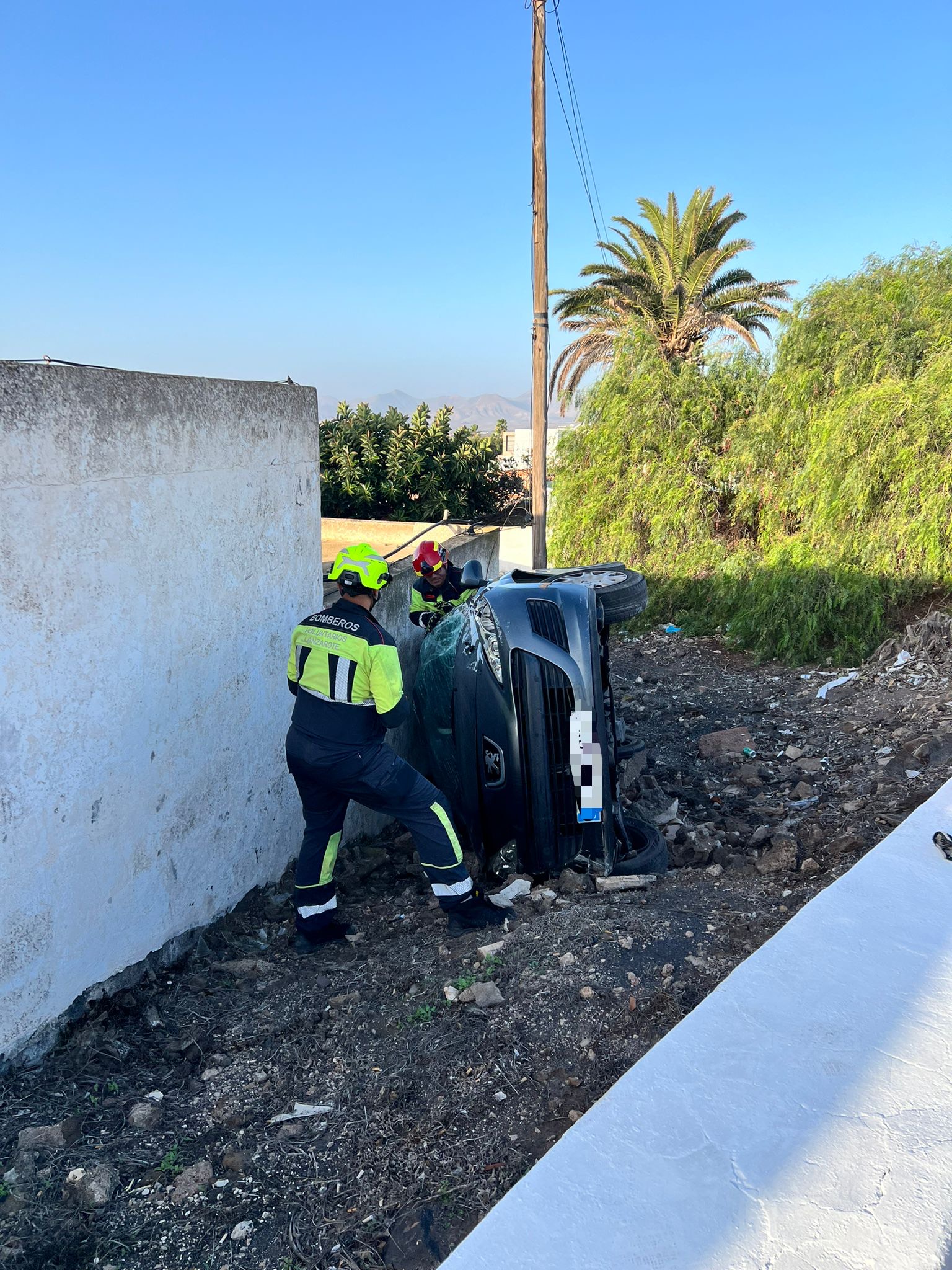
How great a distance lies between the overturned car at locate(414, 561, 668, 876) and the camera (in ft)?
12.7

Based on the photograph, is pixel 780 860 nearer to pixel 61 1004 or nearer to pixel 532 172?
pixel 61 1004

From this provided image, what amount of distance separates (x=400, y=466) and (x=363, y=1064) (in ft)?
→ 40.4

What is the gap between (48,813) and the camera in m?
3.04

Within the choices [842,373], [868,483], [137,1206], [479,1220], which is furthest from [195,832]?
[842,373]

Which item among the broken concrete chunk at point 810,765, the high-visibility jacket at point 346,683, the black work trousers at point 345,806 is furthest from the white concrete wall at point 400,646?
the broken concrete chunk at point 810,765

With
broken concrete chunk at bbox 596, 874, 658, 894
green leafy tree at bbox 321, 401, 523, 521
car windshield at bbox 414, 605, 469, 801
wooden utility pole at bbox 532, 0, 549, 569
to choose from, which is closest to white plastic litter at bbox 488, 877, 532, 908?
broken concrete chunk at bbox 596, 874, 658, 894

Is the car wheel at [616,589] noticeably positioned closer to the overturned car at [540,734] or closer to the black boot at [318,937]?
the overturned car at [540,734]

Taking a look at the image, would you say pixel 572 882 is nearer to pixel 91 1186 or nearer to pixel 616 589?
pixel 616 589

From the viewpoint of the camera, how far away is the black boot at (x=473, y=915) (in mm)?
3838

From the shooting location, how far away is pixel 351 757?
3832 millimetres

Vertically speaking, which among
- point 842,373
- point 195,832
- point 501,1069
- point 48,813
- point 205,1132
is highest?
point 842,373

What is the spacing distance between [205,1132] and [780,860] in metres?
2.78

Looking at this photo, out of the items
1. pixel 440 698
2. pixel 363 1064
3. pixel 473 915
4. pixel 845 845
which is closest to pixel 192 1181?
pixel 363 1064

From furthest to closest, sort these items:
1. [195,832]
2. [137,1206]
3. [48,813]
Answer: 1. [195,832]
2. [48,813]
3. [137,1206]
